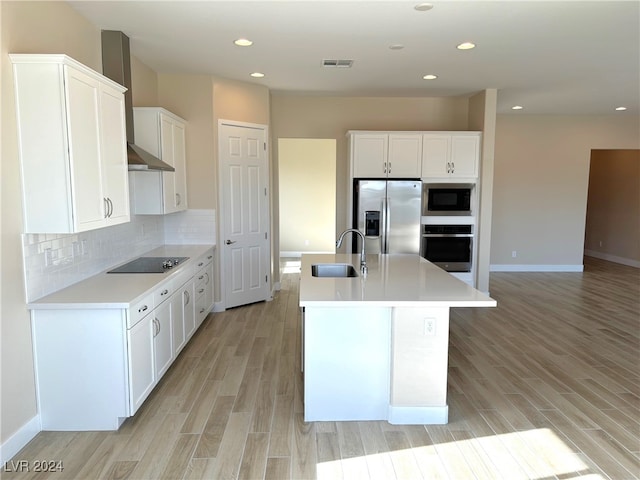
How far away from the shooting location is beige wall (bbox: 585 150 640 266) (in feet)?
27.8

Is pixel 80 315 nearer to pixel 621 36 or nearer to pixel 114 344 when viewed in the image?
pixel 114 344

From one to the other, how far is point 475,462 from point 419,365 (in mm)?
628

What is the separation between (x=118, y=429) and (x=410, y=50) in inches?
153

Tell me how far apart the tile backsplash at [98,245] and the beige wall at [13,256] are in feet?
0.42

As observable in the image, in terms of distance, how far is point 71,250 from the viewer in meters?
3.10

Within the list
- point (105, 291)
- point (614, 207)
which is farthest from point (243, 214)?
point (614, 207)

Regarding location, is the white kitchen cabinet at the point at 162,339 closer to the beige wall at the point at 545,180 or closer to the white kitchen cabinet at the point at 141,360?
the white kitchen cabinet at the point at 141,360

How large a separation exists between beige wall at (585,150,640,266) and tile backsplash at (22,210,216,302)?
323 inches

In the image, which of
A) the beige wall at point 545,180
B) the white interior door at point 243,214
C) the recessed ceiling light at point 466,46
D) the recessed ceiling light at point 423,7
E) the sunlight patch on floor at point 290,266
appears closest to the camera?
the recessed ceiling light at point 423,7

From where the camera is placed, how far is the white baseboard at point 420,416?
285 cm

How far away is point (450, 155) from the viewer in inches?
230

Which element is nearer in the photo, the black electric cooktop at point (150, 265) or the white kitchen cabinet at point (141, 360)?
the white kitchen cabinet at point (141, 360)

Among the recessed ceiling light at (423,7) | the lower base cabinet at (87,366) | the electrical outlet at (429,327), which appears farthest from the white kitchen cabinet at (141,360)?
the recessed ceiling light at (423,7)

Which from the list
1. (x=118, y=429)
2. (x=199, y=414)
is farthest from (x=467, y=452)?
(x=118, y=429)
